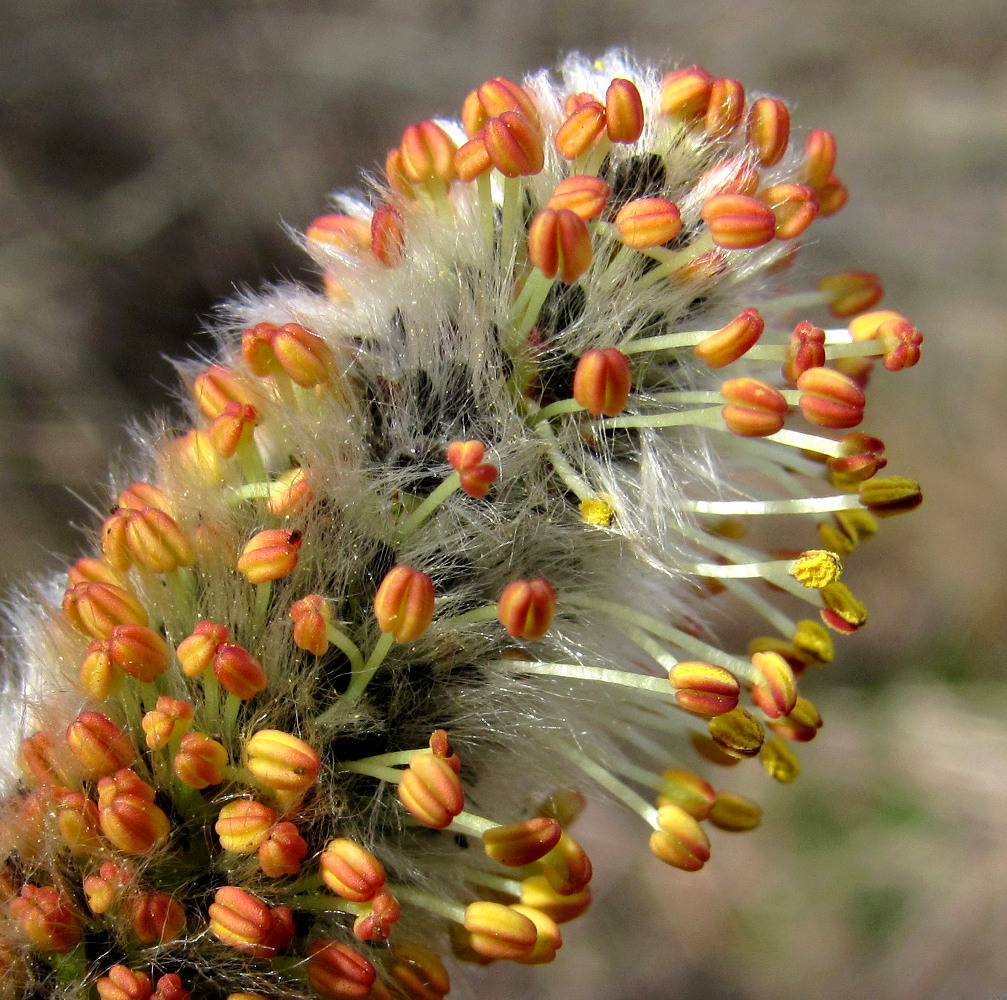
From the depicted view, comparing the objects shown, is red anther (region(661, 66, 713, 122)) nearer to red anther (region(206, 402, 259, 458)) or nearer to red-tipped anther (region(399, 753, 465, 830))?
red anther (region(206, 402, 259, 458))

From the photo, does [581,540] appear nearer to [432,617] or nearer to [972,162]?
[432,617]

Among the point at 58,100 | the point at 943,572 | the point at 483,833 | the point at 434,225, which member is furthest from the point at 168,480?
the point at 943,572

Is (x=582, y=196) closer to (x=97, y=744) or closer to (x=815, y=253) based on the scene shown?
(x=97, y=744)

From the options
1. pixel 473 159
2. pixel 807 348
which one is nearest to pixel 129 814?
pixel 473 159

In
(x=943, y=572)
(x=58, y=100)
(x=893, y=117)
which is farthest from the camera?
(x=893, y=117)

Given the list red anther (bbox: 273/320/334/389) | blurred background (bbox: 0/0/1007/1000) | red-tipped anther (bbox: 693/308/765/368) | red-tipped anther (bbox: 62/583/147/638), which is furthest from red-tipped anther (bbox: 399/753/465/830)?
blurred background (bbox: 0/0/1007/1000)
